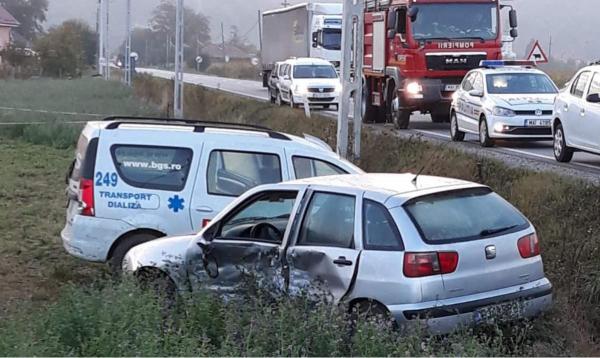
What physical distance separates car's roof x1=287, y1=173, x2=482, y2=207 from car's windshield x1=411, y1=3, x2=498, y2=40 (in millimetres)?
16686

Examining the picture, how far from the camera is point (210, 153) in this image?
38.2 ft

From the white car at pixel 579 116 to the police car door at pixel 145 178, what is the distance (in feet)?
23.6

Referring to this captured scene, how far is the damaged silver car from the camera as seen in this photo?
803 centimetres

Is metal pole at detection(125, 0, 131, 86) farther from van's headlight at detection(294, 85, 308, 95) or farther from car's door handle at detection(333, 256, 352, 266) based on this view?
car's door handle at detection(333, 256, 352, 266)

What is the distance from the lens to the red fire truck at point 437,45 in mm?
25484

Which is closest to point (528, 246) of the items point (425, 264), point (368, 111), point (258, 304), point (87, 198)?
point (425, 264)

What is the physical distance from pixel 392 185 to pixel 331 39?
133ft

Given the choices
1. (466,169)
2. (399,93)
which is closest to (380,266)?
(466,169)

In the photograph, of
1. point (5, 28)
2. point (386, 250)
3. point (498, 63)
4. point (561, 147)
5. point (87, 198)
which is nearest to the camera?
point (386, 250)

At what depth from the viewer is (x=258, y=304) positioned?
7.46 m

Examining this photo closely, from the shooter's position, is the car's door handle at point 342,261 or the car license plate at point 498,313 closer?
the car license plate at point 498,313

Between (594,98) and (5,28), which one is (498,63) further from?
(5,28)

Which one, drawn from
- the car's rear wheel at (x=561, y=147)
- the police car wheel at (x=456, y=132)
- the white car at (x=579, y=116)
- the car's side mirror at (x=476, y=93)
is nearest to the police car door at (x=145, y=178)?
the white car at (x=579, y=116)

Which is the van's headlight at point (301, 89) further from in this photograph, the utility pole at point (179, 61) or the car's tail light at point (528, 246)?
the car's tail light at point (528, 246)
